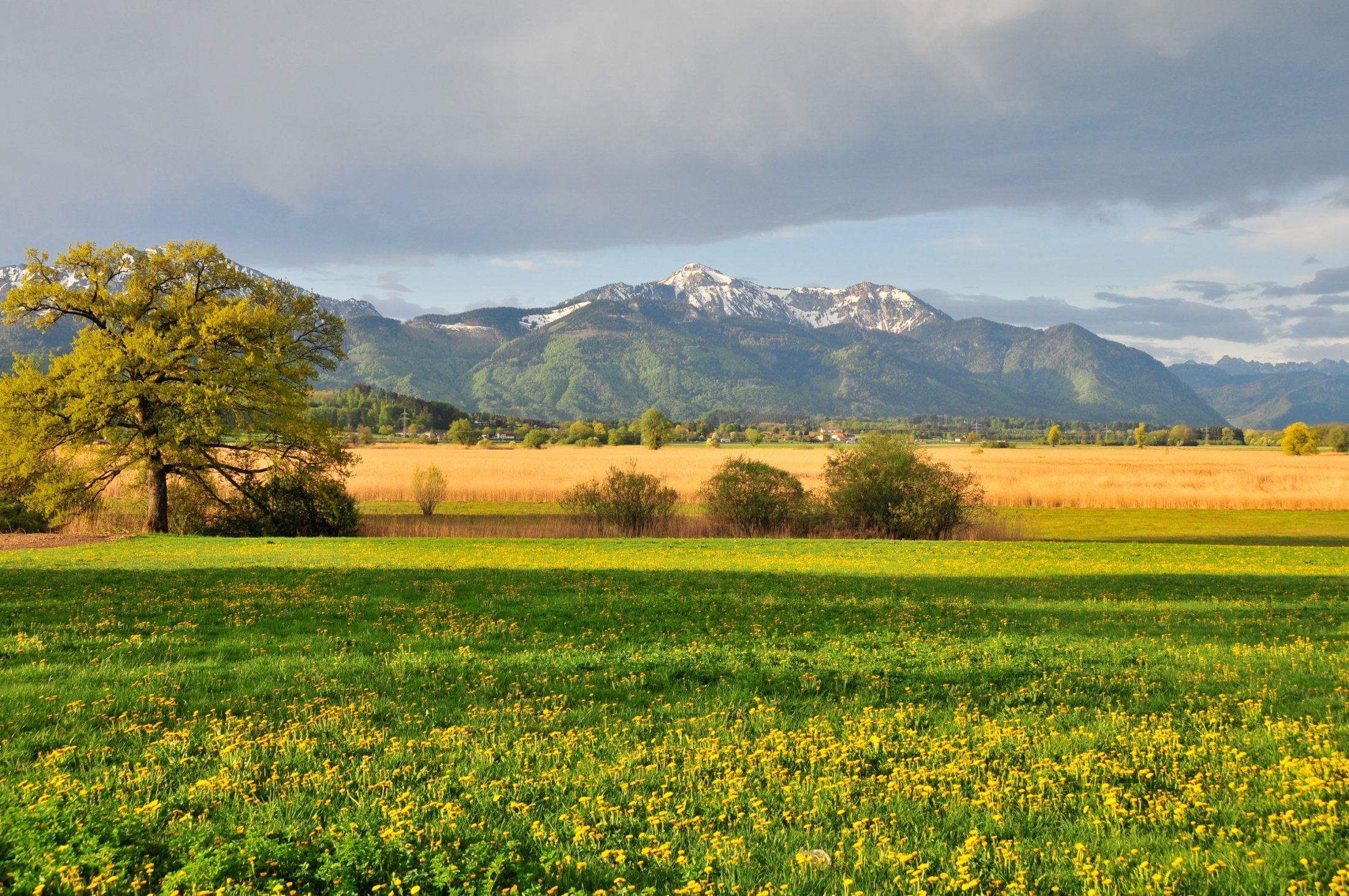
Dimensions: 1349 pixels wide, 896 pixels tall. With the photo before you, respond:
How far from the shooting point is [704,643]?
12.9 metres

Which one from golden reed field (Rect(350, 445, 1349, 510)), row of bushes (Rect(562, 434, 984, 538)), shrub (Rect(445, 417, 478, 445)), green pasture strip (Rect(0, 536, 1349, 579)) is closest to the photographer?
green pasture strip (Rect(0, 536, 1349, 579))

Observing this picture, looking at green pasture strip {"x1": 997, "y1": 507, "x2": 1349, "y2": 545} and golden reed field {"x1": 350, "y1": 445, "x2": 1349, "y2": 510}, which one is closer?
green pasture strip {"x1": 997, "y1": 507, "x2": 1349, "y2": 545}

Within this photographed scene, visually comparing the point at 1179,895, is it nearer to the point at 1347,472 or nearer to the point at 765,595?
the point at 765,595

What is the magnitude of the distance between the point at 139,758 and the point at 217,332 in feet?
108

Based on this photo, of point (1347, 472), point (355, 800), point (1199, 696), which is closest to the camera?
point (355, 800)

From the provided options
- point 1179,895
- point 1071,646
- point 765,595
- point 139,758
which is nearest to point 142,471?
point 765,595

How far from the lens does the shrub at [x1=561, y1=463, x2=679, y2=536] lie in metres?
43.0

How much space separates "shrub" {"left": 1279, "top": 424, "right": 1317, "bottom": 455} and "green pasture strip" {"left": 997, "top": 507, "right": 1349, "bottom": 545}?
9285 centimetres

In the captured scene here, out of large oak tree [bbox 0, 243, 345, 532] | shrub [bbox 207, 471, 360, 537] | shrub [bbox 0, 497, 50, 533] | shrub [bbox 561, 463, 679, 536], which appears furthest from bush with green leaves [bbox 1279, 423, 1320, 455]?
shrub [bbox 0, 497, 50, 533]

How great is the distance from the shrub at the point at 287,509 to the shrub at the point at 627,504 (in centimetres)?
1292

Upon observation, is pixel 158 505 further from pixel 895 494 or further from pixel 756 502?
pixel 895 494

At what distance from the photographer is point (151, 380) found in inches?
1378

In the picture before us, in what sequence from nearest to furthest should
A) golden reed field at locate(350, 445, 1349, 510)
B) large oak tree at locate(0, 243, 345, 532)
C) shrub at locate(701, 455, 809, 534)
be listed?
1. large oak tree at locate(0, 243, 345, 532)
2. shrub at locate(701, 455, 809, 534)
3. golden reed field at locate(350, 445, 1349, 510)

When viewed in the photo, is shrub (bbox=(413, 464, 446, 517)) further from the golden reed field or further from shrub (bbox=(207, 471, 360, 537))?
shrub (bbox=(207, 471, 360, 537))
